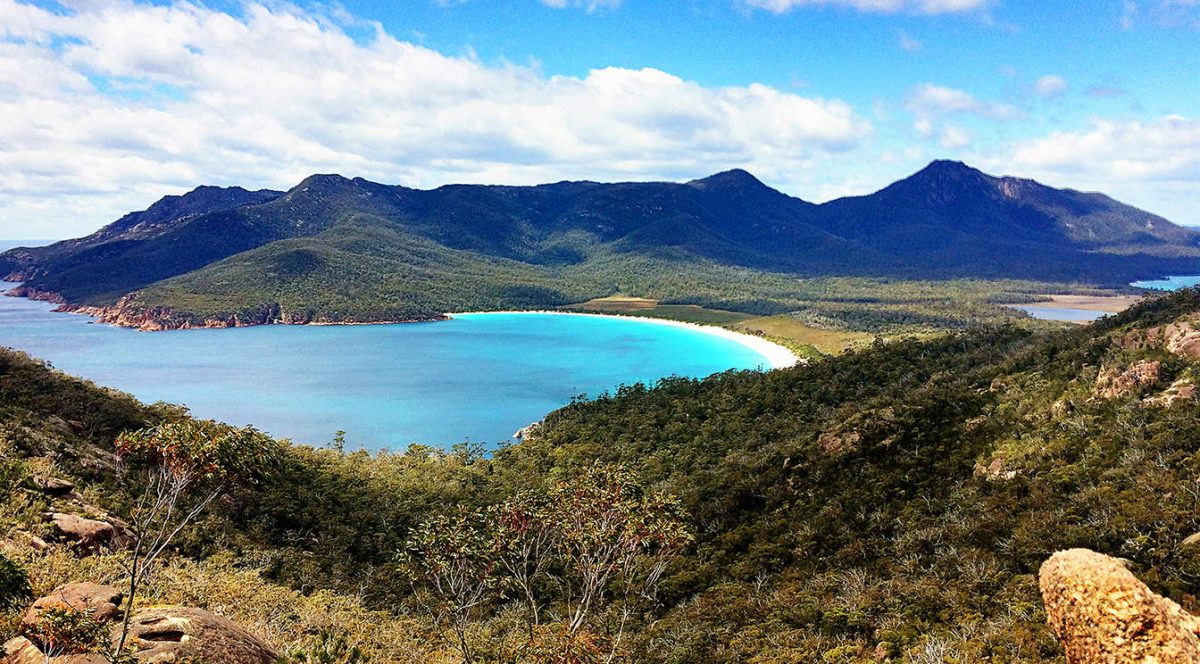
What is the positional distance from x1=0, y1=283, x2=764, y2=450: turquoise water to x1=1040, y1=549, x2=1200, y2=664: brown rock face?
66796mm

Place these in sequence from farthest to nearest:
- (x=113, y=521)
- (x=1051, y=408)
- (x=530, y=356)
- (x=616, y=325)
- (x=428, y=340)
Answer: (x=616, y=325), (x=428, y=340), (x=530, y=356), (x=1051, y=408), (x=113, y=521)

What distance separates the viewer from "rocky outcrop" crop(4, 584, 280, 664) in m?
13.4

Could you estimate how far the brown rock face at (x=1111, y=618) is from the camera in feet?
32.2

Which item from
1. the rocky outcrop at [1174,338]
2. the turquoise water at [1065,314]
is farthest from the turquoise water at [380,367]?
the turquoise water at [1065,314]

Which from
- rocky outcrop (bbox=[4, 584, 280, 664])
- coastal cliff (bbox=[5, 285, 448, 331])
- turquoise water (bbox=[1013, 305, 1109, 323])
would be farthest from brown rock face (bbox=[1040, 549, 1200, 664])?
turquoise water (bbox=[1013, 305, 1109, 323])

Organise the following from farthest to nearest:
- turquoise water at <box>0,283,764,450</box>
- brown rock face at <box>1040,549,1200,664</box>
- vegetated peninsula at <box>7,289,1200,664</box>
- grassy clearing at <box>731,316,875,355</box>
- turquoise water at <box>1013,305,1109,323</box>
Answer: turquoise water at <box>1013,305,1109,323</box>
grassy clearing at <box>731,316,875,355</box>
turquoise water at <box>0,283,764,450</box>
vegetated peninsula at <box>7,289,1200,664</box>
brown rock face at <box>1040,549,1200,664</box>

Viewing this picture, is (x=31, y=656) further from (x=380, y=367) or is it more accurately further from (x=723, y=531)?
(x=380, y=367)

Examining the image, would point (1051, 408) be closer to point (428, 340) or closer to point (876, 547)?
point (876, 547)

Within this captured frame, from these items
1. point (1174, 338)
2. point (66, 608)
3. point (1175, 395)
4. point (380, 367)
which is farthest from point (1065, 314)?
point (66, 608)

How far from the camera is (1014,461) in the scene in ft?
107

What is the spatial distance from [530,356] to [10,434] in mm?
102432

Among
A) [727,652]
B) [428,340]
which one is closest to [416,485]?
[727,652]

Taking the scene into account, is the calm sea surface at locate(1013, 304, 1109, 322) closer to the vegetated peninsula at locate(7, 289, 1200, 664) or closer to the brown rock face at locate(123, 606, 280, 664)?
the vegetated peninsula at locate(7, 289, 1200, 664)

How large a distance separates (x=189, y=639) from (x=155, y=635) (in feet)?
2.62
